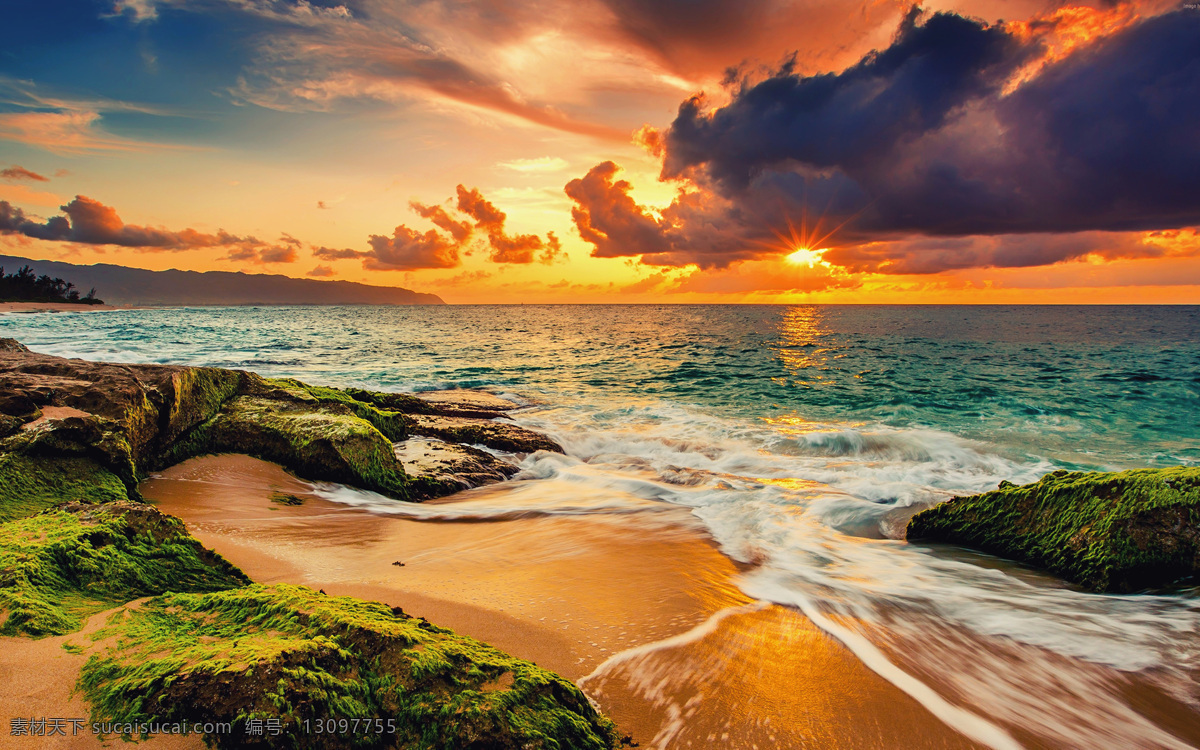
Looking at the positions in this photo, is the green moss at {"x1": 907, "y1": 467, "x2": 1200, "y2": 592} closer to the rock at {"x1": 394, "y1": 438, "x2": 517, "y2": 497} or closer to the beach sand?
the rock at {"x1": 394, "y1": 438, "x2": 517, "y2": 497}

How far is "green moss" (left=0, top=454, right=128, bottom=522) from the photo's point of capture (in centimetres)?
356

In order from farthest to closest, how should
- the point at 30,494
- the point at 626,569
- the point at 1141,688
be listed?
the point at 626,569 → the point at 30,494 → the point at 1141,688

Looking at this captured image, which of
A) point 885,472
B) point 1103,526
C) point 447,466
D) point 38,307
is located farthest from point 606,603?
point 38,307

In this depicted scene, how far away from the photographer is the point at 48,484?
3842 mm

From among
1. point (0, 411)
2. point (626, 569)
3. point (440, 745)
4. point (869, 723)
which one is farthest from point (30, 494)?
point (869, 723)

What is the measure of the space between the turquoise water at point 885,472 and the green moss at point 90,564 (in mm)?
→ 2675

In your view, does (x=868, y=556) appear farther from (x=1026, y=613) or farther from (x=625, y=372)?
(x=625, y=372)

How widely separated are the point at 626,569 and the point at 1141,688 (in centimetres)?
347

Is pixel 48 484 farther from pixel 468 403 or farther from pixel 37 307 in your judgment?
pixel 37 307

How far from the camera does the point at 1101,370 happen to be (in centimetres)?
2581

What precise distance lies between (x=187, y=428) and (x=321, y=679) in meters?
5.54

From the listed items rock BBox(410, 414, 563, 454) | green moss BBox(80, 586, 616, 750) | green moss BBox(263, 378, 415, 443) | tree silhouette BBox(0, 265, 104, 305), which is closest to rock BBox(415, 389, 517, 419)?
rock BBox(410, 414, 563, 454)

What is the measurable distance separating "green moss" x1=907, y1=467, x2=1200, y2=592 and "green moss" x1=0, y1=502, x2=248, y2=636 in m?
6.62

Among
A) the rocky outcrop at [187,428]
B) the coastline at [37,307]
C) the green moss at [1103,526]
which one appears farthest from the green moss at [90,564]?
the coastline at [37,307]
